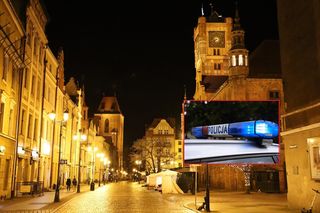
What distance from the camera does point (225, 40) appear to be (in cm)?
10256

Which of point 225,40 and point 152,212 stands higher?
point 225,40

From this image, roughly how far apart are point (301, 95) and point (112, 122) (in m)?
121

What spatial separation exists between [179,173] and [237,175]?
425 inches

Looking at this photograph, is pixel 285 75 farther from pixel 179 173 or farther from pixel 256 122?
pixel 179 173

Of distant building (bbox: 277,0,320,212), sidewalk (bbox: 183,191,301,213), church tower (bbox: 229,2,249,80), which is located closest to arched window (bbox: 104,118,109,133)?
church tower (bbox: 229,2,249,80)

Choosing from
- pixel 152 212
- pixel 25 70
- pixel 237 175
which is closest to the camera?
pixel 152 212

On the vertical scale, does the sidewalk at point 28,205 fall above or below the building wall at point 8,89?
below

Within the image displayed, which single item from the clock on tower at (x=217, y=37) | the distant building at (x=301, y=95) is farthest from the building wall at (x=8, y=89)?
the clock on tower at (x=217, y=37)

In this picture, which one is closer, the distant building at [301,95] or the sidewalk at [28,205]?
the distant building at [301,95]

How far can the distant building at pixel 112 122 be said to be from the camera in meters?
138

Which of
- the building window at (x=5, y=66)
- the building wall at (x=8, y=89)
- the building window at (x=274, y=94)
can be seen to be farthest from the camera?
the building window at (x=274, y=94)

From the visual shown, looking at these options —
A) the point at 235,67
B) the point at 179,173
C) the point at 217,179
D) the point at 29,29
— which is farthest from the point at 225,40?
the point at 29,29

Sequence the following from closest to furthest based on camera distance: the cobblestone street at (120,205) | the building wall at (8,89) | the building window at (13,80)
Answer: the cobblestone street at (120,205) → the building wall at (8,89) → the building window at (13,80)

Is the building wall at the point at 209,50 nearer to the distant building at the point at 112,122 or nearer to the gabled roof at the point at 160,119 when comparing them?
the gabled roof at the point at 160,119
